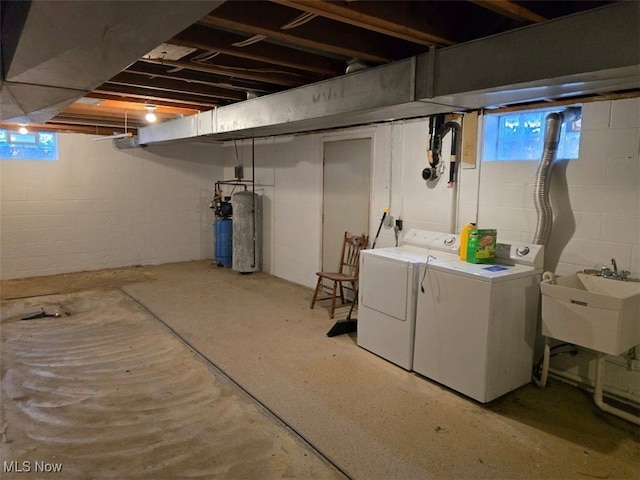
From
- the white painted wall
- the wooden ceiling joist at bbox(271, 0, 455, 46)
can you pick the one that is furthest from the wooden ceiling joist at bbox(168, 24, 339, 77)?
the white painted wall

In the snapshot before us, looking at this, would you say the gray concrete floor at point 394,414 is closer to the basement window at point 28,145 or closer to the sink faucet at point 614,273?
the sink faucet at point 614,273

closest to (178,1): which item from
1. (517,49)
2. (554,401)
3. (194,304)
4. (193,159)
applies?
(517,49)

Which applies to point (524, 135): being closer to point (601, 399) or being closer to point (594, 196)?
point (594, 196)

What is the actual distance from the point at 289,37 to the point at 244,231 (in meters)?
4.14

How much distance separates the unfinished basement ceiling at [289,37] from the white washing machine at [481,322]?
1415mm

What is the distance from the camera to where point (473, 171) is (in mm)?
3537

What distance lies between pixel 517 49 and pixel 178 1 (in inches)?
59.1

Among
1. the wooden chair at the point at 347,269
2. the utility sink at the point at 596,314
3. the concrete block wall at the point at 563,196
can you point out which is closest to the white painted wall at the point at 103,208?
the concrete block wall at the point at 563,196

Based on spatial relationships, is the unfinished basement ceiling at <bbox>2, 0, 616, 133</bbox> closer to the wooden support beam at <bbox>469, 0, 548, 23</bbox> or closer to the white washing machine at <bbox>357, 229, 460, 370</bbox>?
the wooden support beam at <bbox>469, 0, 548, 23</bbox>

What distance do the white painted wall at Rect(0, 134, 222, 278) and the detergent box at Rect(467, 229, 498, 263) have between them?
17.0ft

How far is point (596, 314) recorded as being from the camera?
2.42 m

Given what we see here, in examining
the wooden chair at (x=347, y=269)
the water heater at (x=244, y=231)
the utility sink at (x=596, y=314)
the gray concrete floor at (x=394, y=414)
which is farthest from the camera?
the water heater at (x=244, y=231)

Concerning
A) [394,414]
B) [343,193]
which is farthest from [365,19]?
[343,193]

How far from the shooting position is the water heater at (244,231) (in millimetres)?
6188
